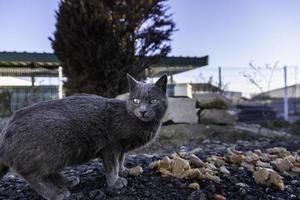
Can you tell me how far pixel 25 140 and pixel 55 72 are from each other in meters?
8.27

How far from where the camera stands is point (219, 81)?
1340cm

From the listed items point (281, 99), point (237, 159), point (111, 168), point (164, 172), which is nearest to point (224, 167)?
point (237, 159)

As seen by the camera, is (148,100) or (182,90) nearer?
(148,100)

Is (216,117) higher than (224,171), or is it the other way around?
(216,117)

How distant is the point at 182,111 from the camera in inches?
351

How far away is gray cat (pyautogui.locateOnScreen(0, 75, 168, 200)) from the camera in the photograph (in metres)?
2.71

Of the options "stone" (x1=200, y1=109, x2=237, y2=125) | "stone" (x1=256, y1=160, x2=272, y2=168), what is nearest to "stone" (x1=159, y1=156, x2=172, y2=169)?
"stone" (x1=256, y1=160, x2=272, y2=168)

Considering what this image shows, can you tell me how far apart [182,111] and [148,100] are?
18.8 ft

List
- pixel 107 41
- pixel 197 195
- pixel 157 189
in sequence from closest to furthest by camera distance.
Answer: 1. pixel 197 195
2. pixel 157 189
3. pixel 107 41

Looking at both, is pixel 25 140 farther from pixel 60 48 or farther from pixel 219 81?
pixel 219 81

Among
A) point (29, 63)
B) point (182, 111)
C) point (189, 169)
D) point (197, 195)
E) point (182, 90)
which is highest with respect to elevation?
point (29, 63)

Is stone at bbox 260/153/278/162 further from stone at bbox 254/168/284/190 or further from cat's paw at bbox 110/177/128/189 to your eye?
cat's paw at bbox 110/177/128/189

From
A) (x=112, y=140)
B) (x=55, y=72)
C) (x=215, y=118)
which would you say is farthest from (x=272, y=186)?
(x=55, y=72)

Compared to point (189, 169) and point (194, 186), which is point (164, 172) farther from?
point (194, 186)
